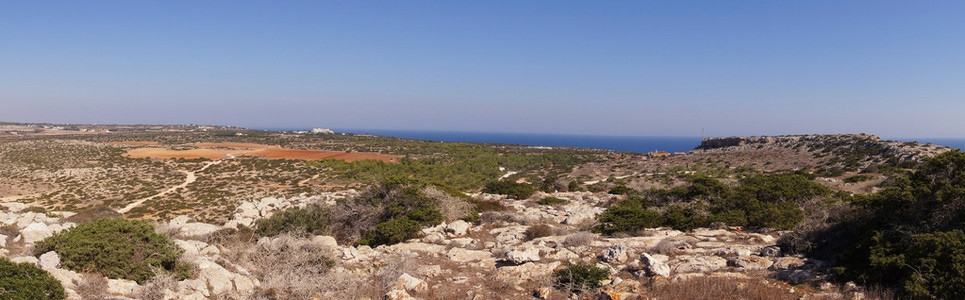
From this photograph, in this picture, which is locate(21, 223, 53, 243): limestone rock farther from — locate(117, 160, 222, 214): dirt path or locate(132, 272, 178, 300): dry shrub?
locate(117, 160, 222, 214): dirt path

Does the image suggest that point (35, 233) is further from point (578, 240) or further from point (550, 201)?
point (550, 201)

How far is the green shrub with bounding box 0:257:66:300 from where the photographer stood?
191 inches

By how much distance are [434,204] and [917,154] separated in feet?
106

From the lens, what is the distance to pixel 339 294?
22.6 ft

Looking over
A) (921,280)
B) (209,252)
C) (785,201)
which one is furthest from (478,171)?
(921,280)

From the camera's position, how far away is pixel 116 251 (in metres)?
6.75

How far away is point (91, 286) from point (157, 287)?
875 millimetres

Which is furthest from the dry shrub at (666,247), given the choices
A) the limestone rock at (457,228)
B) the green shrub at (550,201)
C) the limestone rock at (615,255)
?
the green shrub at (550,201)

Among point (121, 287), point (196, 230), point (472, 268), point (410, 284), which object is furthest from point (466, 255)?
point (196, 230)

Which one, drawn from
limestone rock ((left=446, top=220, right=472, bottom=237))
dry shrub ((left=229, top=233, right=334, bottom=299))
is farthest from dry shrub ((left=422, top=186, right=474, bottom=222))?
dry shrub ((left=229, top=233, right=334, bottom=299))

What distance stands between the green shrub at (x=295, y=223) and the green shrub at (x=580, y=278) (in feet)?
29.2

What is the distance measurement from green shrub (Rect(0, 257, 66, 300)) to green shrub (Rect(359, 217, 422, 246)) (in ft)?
23.6

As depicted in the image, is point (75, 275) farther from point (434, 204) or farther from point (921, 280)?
point (921, 280)

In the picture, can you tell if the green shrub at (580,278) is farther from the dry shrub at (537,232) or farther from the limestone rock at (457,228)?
the limestone rock at (457,228)
